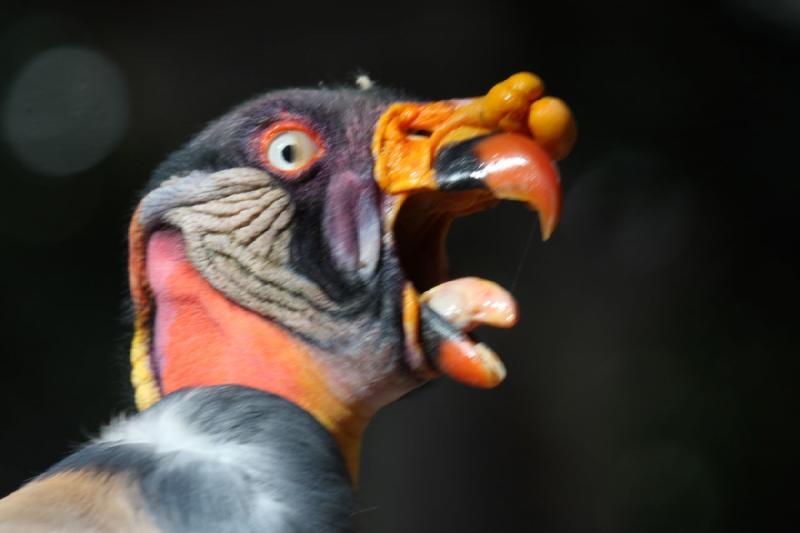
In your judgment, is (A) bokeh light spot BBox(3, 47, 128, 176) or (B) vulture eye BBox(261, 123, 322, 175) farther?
(A) bokeh light spot BBox(3, 47, 128, 176)

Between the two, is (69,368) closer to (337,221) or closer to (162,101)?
(162,101)

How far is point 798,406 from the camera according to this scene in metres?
3.71

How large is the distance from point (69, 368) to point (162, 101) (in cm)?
90

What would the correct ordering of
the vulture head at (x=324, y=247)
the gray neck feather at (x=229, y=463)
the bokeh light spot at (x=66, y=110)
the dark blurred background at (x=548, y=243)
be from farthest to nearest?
the dark blurred background at (x=548, y=243) < the bokeh light spot at (x=66, y=110) < the vulture head at (x=324, y=247) < the gray neck feather at (x=229, y=463)

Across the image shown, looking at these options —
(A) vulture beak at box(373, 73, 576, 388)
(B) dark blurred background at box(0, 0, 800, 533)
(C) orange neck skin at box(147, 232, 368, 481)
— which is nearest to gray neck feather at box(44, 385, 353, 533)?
(C) orange neck skin at box(147, 232, 368, 481)

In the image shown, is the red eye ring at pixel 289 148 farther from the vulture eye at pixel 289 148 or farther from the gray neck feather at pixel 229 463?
the gray neck feather at pixel 229 463

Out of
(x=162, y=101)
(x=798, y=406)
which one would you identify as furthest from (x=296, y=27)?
(x=798, y=406)

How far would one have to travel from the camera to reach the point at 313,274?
1572 mm

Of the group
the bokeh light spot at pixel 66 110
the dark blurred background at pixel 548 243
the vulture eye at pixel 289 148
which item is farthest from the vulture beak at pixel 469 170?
the bokeh light spot at pixel 66 110

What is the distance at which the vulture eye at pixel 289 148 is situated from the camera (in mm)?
1602

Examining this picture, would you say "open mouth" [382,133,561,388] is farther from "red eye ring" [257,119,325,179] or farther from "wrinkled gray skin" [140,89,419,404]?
"red eye ring" [257,119,325,179]

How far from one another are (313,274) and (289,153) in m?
0.19

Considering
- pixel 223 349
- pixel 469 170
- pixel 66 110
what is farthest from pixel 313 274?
pixel 66 110

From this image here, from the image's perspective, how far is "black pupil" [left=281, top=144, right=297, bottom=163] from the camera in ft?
5.26
